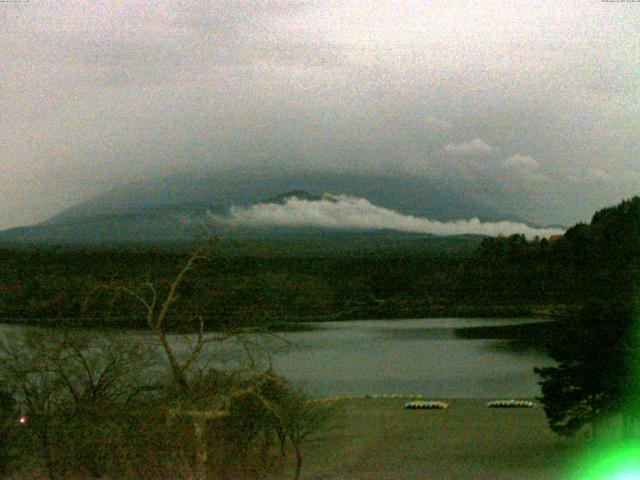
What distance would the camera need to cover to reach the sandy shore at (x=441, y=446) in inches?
490

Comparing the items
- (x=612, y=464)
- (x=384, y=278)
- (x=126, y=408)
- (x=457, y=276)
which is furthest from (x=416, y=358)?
(x=126, y=408)

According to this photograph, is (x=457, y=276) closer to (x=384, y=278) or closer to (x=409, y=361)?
(x=384, y=278)

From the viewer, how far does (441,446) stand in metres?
15.7

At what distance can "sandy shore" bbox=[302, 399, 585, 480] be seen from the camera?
1245 cm

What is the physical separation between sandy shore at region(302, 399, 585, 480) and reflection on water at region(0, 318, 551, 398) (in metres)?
4.35

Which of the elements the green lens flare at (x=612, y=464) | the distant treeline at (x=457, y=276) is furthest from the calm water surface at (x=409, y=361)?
the green lens flare at (x=612, y=464)

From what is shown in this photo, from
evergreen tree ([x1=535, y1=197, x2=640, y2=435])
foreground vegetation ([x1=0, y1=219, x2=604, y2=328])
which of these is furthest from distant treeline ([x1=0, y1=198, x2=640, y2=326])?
evergreen tree ([x1=535, y1=197, x2=640, y2=435])

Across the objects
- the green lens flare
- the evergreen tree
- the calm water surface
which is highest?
the evergreen tree

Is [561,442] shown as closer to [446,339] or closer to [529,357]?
[529,357]

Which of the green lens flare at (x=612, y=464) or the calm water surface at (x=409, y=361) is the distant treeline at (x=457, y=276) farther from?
the green lens flare at (x=612, y=464)

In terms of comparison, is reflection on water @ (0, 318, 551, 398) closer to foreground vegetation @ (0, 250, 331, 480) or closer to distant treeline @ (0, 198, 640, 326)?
distant treeline @ (0, 198, 640, 326)

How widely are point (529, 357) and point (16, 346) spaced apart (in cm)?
3705

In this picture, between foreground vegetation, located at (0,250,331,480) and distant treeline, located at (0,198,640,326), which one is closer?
foreground vegetation, located at (0,250,331,480)

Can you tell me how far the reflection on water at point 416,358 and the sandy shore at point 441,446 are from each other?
435cm
